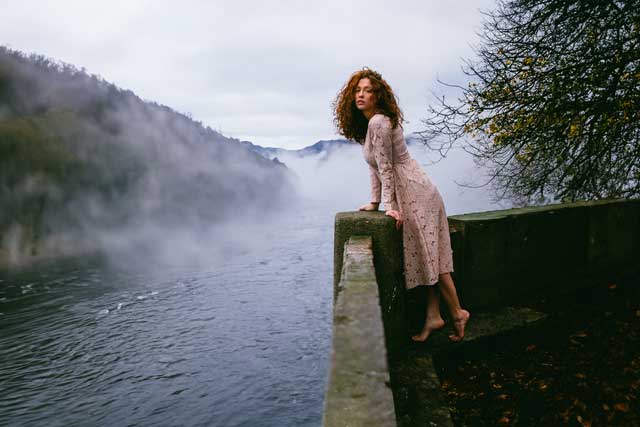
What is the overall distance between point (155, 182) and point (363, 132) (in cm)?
6447

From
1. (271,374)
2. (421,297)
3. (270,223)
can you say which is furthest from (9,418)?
(270,223)

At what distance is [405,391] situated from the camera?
2332mm

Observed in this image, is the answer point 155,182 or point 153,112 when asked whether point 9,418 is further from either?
point 153,112

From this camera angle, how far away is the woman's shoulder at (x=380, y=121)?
263cm

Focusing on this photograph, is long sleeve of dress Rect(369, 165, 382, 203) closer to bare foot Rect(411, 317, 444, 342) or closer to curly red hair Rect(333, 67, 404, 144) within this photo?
curly red hair Rect(333, 67, 404, 144)

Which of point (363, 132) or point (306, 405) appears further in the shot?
point (306, 405)

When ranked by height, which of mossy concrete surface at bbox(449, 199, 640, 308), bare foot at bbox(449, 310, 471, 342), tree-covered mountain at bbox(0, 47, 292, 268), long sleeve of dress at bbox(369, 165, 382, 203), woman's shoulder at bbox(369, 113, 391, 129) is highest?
tree-covered mountain at bbox(0, 47, 292, 268)

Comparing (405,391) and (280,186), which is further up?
(280,186)

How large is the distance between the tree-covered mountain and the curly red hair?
43.8m

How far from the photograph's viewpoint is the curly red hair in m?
2.75

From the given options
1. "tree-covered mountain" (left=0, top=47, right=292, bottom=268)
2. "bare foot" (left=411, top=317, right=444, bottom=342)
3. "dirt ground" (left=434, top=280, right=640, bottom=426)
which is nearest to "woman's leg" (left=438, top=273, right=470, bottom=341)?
"bare foot" (left=411, top=317, right=444, bottom=342)

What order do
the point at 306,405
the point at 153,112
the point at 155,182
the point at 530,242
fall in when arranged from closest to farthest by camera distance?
the point at 530,242
the point at 306,405
the point at 155,182
the point at 153,112

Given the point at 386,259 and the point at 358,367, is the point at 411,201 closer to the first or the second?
the point at 386,259

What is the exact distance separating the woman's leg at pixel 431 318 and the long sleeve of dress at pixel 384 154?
65cm
